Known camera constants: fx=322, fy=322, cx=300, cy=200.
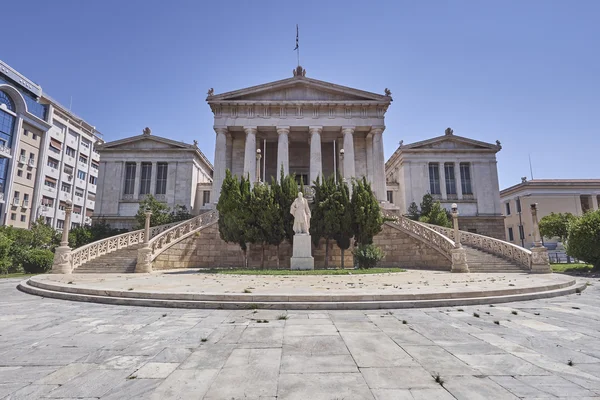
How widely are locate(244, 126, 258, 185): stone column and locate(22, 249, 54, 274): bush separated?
17182mm

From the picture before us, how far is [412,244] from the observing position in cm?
2117

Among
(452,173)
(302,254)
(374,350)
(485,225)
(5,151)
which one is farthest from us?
(5,151)

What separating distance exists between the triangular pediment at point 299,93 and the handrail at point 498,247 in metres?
16.8

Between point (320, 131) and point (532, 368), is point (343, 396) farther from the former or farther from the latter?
point (320, 131)

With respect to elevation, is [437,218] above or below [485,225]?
below

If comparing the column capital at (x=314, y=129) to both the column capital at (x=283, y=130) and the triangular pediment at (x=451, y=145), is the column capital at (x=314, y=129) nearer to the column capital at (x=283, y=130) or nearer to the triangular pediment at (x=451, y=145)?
the column capital at (x=283, y=130)

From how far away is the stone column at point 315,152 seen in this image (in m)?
31.3

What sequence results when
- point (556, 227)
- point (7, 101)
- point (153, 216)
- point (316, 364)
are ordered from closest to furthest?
point (316, 364), point (153, 216), point (556, 227), point (7, 101)

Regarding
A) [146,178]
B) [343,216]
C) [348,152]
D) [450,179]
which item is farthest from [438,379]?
[146,178]

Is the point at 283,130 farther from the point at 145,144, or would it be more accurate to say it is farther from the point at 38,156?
the point at 38,156

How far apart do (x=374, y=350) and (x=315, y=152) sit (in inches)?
1120

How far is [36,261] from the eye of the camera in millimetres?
17969

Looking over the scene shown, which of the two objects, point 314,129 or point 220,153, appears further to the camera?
point 314,129

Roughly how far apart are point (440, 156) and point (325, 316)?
120 ft
